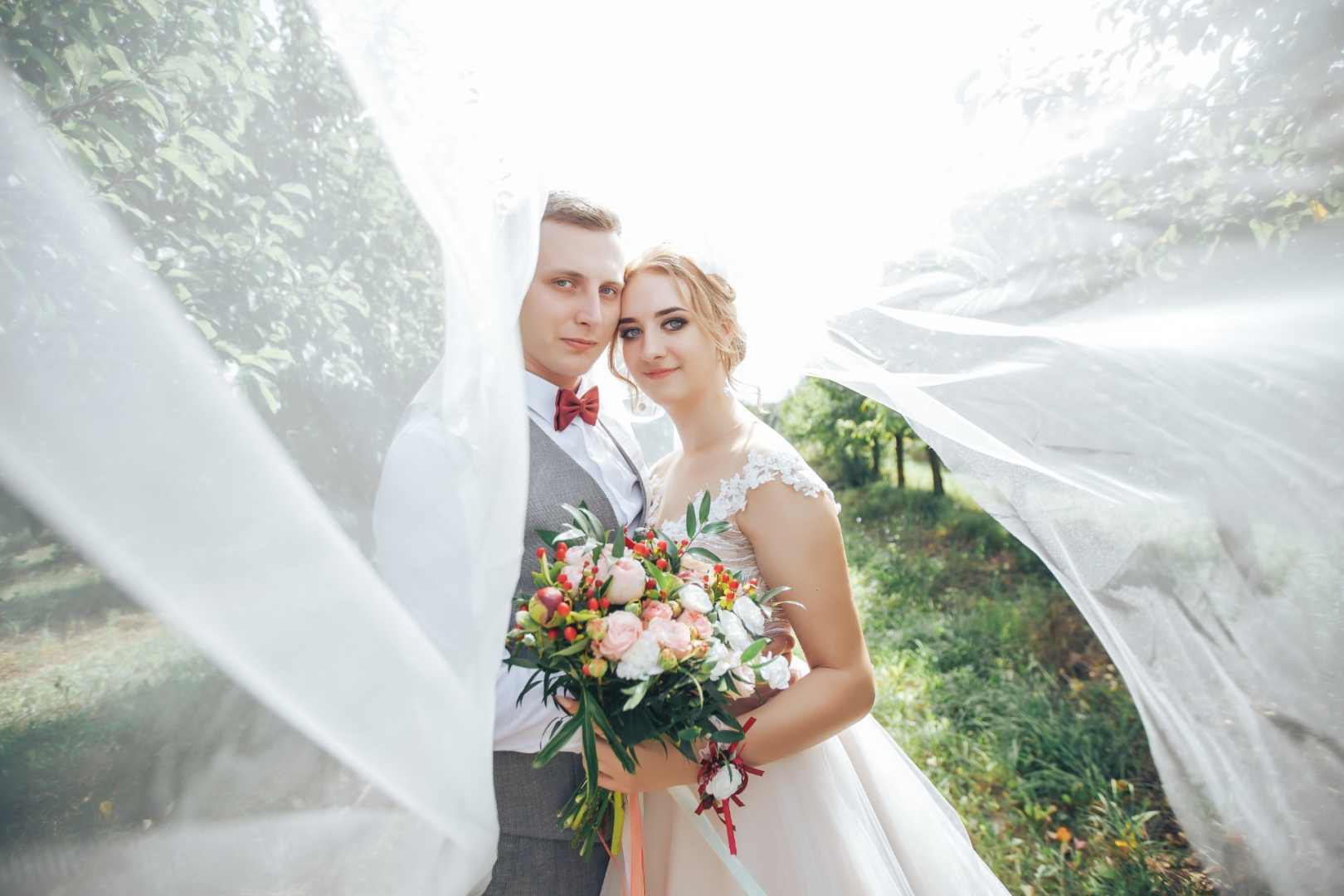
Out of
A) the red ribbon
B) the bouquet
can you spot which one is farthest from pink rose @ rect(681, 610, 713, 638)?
the red ribbon

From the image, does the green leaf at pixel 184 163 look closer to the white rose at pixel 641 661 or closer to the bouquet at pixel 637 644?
the bouquet at pixel 637 644

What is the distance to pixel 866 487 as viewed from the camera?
9.60 m

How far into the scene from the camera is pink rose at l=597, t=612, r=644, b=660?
1433mm

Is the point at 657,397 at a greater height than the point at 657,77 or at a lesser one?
lesser

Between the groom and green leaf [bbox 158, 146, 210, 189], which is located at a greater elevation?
green leaf [bbox 158, 146, 210, 189]

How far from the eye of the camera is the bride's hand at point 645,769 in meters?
1.77

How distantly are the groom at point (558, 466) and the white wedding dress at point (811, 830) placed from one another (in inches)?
10.3

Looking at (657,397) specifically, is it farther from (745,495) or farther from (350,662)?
(350,662)

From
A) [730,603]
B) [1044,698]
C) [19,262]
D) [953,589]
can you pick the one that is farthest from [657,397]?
[953,589]

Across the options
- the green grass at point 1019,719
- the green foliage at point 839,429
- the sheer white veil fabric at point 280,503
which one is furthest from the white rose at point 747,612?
the green foliage at point 839,429

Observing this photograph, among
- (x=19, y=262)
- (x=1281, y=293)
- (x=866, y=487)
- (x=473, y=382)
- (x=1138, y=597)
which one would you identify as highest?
(x=19, y=262)

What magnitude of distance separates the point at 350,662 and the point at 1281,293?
2.38m

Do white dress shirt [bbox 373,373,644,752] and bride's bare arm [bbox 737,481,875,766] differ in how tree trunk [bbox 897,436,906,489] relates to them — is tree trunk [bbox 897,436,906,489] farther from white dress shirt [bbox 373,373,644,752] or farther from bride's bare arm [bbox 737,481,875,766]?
white dress shirt [bbox 373,373,644,752]

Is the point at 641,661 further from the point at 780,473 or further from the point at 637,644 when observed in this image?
the point at 780,473
